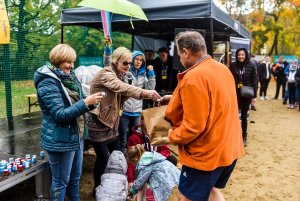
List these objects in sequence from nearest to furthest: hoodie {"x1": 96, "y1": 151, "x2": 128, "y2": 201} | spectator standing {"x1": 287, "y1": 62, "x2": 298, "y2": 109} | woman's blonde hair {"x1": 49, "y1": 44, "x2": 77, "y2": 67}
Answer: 1. woman's blonde hair {"x1": 49, "y1": 44, "x2": 77, "y2": 67}
2. hoodie {"x1": 96, "y1": 151, "x2": 128, "y2": 201}
3. spectator standing {"x1": 287, "y1": 62, "x2": 298, "y2": 109}

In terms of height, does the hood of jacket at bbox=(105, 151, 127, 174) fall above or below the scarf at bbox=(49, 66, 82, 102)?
below

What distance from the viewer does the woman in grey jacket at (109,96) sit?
9.08ft

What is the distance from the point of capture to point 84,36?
8094mm

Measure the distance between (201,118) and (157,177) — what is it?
1.10 m

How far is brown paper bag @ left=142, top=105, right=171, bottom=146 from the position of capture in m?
2.83

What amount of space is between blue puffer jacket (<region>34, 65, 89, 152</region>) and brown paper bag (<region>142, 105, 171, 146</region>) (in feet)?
2.52

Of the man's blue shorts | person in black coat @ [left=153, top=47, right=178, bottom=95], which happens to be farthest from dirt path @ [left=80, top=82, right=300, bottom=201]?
person in black coat @ [left=153, top=47, right=178, bottom=95]

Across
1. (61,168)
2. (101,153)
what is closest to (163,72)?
(101,153)

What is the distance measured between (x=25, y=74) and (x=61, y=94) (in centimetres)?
435

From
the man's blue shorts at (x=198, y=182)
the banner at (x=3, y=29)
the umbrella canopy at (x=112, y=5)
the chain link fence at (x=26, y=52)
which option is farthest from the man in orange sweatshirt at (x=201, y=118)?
the chain link fence at (x=26, y=52)

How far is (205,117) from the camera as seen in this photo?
1.90m

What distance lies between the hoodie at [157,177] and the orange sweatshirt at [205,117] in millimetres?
703

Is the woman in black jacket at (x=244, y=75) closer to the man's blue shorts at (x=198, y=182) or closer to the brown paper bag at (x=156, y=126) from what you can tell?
the brown paper bag at (x=156, y=126)

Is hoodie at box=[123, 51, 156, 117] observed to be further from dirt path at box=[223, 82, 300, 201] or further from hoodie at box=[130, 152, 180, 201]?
dirt path at box=[223, 82, 300, 201]
